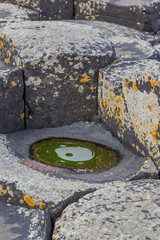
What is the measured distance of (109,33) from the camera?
4.04 metres

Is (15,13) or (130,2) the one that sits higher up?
(130,2)

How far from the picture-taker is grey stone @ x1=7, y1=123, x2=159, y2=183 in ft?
7.51

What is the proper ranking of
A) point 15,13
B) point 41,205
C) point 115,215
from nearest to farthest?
1. point 115,215
2. point 41,205
3. point 15,13

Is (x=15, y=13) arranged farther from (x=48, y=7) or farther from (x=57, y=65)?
(x=57, y=65)

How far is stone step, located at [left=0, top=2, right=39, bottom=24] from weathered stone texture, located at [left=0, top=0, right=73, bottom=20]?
0.12m

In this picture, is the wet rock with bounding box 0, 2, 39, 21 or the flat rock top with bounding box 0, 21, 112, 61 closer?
the flat rock top with bounding box 0, 21, 112, 61

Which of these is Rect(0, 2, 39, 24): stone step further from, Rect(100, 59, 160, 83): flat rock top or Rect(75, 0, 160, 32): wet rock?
Rect(100, 59, 160, 83): flat rock top

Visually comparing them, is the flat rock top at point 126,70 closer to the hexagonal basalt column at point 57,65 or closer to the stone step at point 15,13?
the hexagonal basalt column at point 57,65

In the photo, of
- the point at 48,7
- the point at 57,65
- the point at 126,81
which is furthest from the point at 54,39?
the point at 48,7

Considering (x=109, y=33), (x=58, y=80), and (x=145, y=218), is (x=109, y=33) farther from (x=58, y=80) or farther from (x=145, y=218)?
(x=145, y=218)

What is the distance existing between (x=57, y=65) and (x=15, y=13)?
1.68 metres

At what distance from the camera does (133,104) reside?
2.48 metres

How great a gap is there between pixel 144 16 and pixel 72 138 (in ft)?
7.21

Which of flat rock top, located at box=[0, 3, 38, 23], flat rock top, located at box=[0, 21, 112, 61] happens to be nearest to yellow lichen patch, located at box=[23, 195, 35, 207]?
flat rock top, located at box=[0, 21, 112, 61]
